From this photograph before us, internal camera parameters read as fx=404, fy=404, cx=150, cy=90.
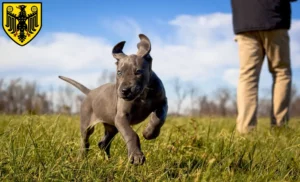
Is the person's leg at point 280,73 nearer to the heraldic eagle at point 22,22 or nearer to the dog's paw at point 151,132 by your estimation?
the heraldic eagle at point 22,22

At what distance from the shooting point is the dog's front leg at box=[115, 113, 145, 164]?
6.79 feet

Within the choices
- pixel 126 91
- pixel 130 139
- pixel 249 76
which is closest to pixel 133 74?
pixel 126 91

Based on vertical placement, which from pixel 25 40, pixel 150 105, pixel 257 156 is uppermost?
pixel 25 40

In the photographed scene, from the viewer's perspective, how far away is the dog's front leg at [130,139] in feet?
6.79

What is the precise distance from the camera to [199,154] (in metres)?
2.81

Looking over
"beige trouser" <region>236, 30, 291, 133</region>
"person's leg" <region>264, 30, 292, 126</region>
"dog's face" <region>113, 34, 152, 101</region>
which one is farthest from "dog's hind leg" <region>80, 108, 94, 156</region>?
"person's leg" <region>264, 30, 292, 126</region>

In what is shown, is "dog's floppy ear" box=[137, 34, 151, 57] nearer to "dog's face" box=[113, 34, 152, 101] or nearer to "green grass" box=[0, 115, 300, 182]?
"dog's face" box=[113, 34, 152, 101]

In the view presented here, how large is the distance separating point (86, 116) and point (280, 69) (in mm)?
3059

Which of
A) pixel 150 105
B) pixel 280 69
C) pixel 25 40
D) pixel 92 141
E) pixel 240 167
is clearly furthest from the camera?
pixel 280 69

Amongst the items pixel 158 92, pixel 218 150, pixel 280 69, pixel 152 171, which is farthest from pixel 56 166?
pixel 280 69

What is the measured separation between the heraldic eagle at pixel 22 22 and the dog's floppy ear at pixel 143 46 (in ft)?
7.17

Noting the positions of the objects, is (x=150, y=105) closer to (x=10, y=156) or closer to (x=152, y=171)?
(x=152, y=171)

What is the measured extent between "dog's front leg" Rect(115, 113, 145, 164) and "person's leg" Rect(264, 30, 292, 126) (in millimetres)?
3083

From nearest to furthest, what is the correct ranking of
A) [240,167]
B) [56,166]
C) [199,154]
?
[56,166] → [240,167] → [199,154]
